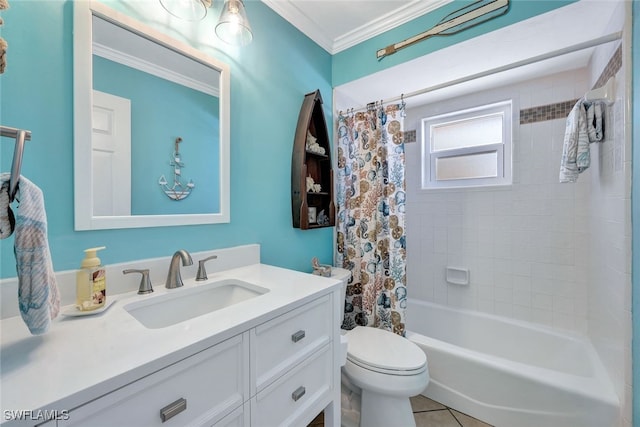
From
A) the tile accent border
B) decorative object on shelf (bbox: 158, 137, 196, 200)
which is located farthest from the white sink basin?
the tile accent border

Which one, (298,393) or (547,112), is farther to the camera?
(547,112)

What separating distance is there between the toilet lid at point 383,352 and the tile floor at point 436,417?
18.8 inches

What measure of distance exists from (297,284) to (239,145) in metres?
0.79

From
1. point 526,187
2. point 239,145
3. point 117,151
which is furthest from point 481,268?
point 117,151

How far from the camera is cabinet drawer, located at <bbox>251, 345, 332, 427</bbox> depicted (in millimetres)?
778

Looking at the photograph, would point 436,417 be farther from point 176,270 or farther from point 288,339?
point 176,270

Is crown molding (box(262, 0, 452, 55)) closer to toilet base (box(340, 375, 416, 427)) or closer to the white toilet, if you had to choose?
the white toilet

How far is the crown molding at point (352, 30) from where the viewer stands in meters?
1.53

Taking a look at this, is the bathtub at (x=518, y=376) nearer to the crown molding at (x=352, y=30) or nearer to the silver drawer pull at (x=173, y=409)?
the silver drawer pull at (x=173, y=409)

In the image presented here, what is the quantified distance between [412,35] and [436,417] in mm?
2336

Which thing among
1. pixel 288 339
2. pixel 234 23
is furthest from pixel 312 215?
pixel 234 23

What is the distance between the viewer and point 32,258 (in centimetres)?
55

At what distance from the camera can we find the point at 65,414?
43 cm

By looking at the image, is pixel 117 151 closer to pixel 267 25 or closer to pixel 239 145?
pixel 239 145
